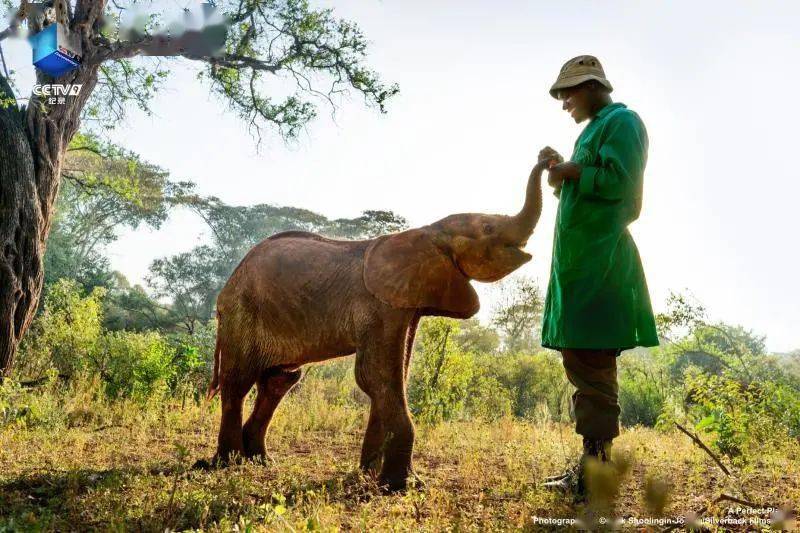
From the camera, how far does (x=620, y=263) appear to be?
3.66 metres

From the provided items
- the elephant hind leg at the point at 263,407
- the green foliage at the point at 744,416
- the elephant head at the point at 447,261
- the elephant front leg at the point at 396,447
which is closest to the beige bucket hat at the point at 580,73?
the elephant head at the point at 447,261

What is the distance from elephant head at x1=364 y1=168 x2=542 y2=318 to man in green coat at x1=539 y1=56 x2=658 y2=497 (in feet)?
1.52

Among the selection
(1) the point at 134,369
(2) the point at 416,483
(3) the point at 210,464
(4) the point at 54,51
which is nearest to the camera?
(2) the point at 416,483

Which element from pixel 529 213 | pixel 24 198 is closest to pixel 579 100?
pixel 529 213

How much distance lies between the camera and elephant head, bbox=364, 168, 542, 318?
4191mm

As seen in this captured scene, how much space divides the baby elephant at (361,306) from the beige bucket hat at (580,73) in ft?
1.84

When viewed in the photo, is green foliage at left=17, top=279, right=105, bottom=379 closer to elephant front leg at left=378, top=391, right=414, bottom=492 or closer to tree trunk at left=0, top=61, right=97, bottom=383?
tree trunk at left=0, top=61, right=97, bottom=383

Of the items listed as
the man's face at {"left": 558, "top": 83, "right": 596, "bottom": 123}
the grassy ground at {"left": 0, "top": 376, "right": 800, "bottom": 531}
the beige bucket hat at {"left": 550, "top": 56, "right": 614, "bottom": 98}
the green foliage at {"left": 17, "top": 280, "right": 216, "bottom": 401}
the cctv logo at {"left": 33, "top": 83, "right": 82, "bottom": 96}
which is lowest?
the grassy ground at {"left": 0, "top": 376, "right": 800, "bottom": 531}

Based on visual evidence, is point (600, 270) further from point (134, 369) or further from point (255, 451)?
point (134, 369)

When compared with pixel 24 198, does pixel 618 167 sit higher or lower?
lower

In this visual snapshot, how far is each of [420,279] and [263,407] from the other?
6.79ft

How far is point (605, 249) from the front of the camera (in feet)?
11.8

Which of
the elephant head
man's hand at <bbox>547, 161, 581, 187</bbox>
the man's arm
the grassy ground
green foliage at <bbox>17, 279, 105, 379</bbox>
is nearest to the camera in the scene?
the grassy ground

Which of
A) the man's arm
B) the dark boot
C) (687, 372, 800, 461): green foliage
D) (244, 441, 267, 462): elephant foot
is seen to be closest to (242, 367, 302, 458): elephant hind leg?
(244, 441, 267, 462): elephant foot
